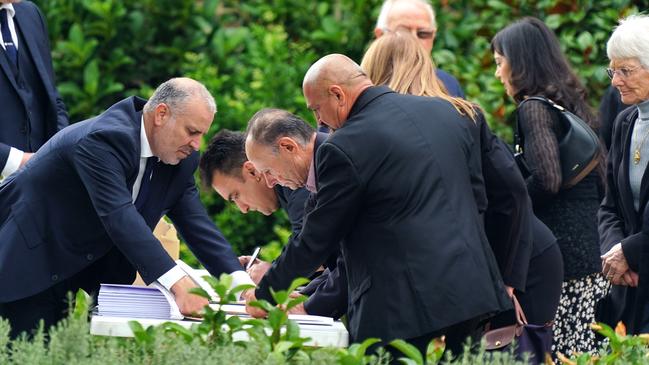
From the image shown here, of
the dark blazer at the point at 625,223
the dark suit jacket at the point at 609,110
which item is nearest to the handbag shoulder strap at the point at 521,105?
the dark blazer at the point at 625,223

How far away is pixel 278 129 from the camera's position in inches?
192

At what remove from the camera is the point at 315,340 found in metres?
4.32

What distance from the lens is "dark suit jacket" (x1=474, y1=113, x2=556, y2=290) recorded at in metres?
4.99

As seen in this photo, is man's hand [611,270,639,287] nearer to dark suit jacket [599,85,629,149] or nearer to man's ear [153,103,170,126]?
dark suit jacket [599,85,629,149]

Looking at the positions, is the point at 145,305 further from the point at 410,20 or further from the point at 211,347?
the point at 410,20

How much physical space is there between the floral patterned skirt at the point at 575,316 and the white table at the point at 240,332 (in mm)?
1795

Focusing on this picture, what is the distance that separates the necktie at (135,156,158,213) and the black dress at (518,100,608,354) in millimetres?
1726

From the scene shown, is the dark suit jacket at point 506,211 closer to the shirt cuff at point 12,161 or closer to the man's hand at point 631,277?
the man's hand at point 631,277

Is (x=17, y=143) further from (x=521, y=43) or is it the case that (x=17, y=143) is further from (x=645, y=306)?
(x=645, y=306)

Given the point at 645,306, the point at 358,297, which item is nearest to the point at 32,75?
the point at 358,297

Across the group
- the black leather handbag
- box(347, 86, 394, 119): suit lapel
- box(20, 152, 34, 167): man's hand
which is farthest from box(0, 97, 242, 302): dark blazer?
the black leather handbag

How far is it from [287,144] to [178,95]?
0.50m

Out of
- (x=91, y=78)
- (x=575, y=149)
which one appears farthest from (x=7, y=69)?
(x=575, y=149)

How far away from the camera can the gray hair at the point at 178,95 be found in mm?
5062
